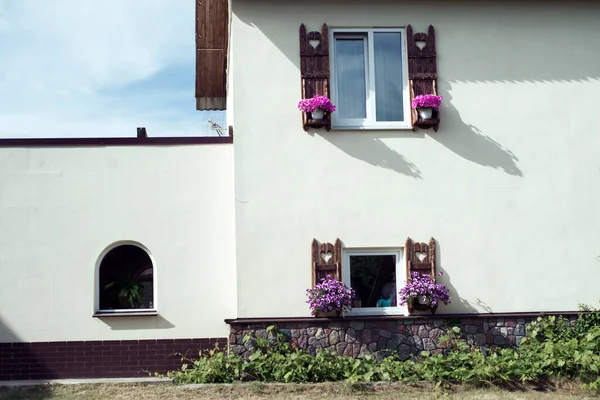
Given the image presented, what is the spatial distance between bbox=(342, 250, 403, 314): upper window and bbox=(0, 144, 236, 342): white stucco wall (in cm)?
180

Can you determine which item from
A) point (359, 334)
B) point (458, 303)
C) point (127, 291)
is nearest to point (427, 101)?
point (458, 303)

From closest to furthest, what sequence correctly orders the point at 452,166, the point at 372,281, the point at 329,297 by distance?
the point at 329,297 → the point at 372,281 → the point at 452,166

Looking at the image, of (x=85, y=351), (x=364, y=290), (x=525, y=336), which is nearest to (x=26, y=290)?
(x=85, y=351)

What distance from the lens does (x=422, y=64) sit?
1088cm

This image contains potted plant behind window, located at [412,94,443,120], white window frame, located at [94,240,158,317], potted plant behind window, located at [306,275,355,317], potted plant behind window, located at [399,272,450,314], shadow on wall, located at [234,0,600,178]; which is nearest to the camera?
potted plant behind window, located at [306,275,355,317]

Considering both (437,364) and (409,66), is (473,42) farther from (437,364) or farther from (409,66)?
(437,364)

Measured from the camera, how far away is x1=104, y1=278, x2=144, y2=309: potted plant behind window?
438 inches

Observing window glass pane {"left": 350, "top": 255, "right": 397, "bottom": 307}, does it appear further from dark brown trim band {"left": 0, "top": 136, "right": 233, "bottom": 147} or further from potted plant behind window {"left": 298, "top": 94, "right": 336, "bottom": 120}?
dark brown trim band {"left": 0, "top": 136, "right": 233, "bottom": 147}

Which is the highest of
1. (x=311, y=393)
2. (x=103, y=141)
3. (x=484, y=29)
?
(x=484, y=29)

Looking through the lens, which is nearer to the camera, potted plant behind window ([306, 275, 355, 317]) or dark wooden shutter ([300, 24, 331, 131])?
potted plant behind window ([306, 275, 355, 317])

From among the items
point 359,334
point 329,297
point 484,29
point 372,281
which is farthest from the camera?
point 484,29

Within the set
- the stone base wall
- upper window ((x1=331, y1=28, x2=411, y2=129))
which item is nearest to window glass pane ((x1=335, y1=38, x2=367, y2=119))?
upper window ((x1=331, y1=28, x2=411, y2=129))

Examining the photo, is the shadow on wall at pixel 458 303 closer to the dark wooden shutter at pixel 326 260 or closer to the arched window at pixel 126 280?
the dark wooden shutter at pixel 326 260

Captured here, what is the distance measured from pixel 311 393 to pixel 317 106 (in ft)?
12.5
